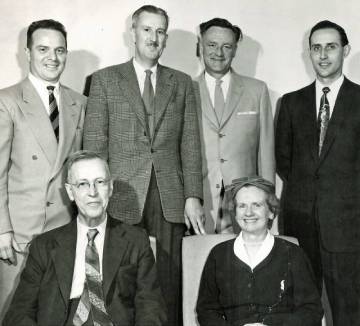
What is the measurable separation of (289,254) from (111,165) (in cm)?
109

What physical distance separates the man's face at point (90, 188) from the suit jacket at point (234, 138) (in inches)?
43.2

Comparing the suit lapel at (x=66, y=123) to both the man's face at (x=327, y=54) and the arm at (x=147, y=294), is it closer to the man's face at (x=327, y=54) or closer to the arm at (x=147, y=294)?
the arm at (x=147, y=294)

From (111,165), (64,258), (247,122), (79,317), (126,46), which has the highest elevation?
(126,46)

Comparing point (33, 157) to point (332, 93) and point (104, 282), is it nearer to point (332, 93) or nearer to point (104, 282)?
point (104, 282)

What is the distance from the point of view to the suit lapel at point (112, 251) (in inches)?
109

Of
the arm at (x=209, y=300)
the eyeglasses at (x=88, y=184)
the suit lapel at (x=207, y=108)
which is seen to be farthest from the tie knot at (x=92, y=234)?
the suit lapel at (x=207, y=108)

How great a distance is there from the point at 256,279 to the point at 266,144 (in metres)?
1.23

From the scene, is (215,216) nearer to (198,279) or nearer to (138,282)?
(198,279)

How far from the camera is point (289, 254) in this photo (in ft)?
9.68

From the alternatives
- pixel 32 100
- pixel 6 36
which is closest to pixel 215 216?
pixel 32 100

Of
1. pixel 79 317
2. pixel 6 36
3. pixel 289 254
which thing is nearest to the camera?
pixel 79 317

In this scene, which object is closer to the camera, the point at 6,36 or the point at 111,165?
the point at 111,165

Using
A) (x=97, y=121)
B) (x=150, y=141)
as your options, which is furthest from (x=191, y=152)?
(x=97, y=121)

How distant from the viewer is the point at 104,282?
2.77 metres
